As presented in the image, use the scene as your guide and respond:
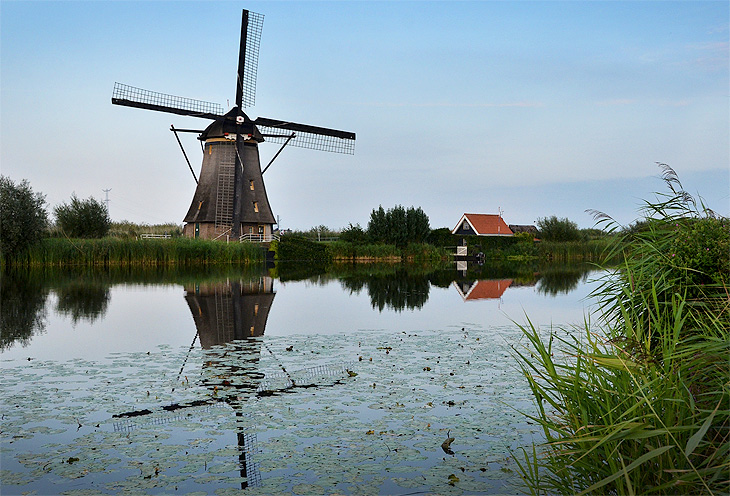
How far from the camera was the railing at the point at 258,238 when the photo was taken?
3094cm

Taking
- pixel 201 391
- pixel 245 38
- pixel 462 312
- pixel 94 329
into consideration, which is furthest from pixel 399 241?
pixel 201 391

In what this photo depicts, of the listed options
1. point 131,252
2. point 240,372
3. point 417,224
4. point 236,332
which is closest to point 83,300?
point 236,332

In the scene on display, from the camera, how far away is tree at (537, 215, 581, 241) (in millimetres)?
42312

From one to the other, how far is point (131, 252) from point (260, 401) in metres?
23.7

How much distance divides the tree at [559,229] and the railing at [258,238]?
20.6 metres

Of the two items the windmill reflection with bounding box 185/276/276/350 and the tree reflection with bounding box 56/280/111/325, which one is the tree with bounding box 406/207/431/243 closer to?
the windmill reflection with bounding box 185/276/276/350

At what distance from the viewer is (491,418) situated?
462 centimetres

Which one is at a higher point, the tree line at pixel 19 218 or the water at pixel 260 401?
the tree line at pixel 19 218

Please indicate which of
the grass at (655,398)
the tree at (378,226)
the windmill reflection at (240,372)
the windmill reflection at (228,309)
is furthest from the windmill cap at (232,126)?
the grass at (655,398)

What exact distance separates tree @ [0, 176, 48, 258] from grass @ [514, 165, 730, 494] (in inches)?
977

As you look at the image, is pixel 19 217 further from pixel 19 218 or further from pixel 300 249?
pixel 300 249

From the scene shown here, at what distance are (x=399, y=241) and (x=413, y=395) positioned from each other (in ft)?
107

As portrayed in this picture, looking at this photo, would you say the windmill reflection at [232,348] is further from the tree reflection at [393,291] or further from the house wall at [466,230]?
the house wall at [466,230]

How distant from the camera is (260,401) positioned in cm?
516
